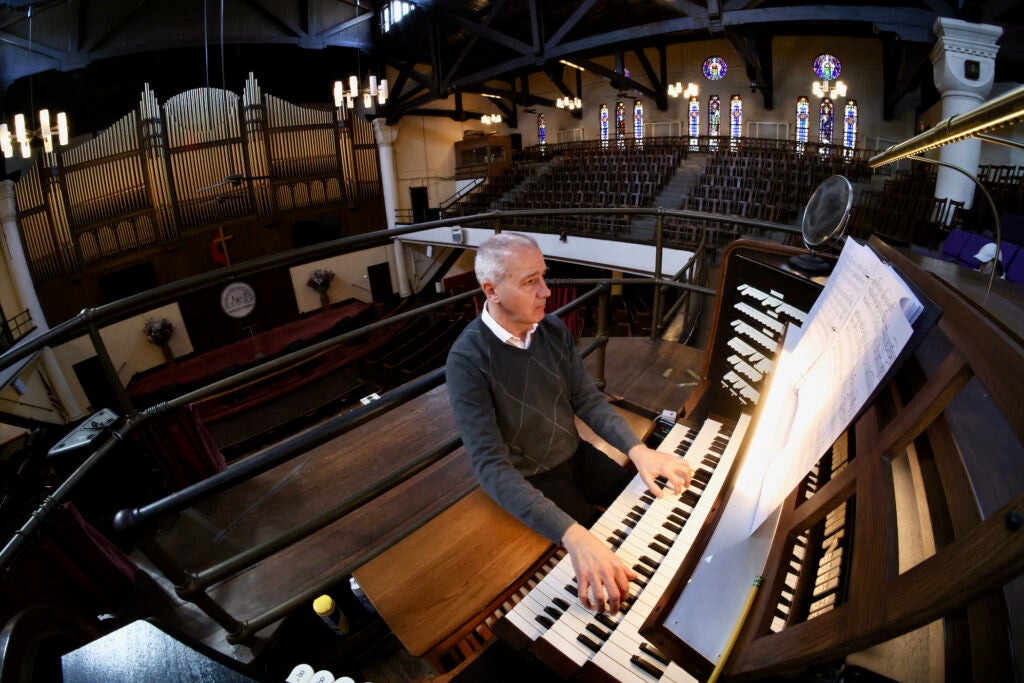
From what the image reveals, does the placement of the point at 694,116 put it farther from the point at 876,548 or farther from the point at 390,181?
the point at 876,548

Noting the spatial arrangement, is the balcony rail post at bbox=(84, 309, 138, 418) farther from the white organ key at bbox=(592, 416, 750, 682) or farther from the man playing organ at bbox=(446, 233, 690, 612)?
the white organ key at bbox=(592, 416, 750, 682)

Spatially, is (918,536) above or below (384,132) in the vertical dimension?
below

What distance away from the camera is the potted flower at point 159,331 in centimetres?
1051

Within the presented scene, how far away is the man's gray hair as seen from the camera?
4.26 feet

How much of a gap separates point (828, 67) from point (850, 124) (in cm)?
171

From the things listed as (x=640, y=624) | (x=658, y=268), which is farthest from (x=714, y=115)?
(x=640, y=624)

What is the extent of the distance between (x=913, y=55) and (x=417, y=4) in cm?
1100

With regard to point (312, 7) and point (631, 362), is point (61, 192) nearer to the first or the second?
point (312, 7)

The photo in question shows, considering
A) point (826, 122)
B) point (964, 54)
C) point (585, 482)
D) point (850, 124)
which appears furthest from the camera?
point (826, 122)

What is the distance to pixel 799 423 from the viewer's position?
37.6 inches

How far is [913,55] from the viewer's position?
34.1ft

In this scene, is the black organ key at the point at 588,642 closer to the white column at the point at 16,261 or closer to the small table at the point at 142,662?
the small table at the point at 142,662

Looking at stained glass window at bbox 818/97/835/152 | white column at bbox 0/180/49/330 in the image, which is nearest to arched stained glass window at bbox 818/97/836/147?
stained glass window at bbox 818/97/835/152

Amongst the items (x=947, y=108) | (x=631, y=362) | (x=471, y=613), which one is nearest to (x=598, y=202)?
(x=947, y=108)
